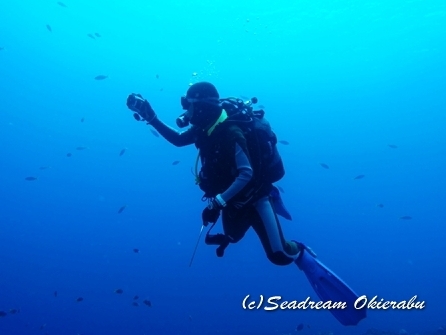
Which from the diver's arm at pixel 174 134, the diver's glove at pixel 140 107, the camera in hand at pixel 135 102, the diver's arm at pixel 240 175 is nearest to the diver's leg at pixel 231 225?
the diver's arm at pixel 240 175

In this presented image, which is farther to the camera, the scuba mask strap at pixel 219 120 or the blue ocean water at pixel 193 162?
the blue ocean water at pixel 193 162

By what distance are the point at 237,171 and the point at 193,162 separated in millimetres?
75673

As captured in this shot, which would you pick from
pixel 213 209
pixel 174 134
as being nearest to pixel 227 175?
pixel 213 209

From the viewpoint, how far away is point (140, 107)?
18.4 feet

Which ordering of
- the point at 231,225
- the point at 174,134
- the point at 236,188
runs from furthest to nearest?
the point at 174,134 → the point at 231,225 → the point at 236,188

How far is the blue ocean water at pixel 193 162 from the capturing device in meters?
41.0

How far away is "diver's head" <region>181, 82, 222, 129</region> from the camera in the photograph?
5.38m

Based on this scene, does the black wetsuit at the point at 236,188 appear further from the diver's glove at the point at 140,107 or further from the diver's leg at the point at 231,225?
the diver's glove at the point at 140,107

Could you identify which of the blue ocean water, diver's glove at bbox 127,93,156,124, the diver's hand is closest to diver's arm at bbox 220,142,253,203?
the diver's hand

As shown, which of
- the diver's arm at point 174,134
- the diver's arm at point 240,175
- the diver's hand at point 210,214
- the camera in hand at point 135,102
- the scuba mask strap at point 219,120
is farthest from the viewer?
the diver's arm at point 174,134

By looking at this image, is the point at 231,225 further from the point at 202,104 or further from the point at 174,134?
the point at 202,104

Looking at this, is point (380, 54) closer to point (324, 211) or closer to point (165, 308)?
point (165, 308)

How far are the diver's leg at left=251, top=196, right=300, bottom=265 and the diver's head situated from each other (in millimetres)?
1419

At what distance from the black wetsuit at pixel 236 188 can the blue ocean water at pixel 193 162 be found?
17954mm
